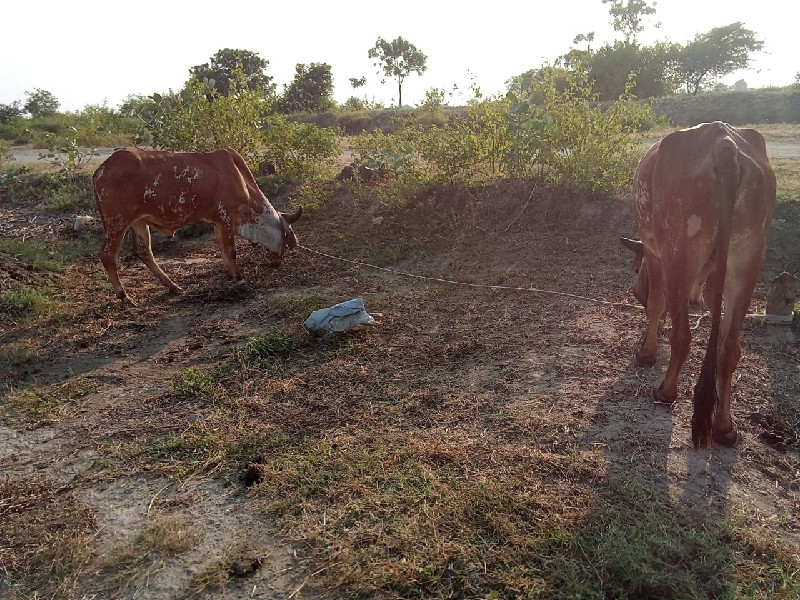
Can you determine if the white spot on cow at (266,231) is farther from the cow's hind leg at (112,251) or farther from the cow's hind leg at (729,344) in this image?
the cow's hind leg at (729,344)

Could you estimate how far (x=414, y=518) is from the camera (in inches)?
113

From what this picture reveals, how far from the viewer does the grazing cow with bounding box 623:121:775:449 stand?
10.6ft

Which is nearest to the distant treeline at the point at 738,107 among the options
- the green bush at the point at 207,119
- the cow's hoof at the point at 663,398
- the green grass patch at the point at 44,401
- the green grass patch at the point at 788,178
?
the green grass patch at the point at 788,178

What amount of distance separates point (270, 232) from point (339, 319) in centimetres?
263

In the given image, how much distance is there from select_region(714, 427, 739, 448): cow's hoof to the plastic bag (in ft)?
9.57

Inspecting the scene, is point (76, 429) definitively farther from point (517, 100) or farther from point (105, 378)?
point (517, 100)

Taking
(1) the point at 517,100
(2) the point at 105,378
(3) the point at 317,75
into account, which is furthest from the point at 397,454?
(3) the point at 317,75

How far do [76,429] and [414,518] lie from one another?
258cm

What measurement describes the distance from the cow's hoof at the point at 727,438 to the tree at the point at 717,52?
Result: 34.4 meters

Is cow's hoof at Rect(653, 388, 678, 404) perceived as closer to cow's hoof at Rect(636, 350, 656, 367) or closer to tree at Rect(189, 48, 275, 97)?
cow's hoof at Rect(636, 350, 656, 367)

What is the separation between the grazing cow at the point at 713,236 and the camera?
324 centimetres

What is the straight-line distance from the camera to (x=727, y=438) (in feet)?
11.5

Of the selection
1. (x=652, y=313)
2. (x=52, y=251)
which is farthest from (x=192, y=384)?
(x=52, y=251)

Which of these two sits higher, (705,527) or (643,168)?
(643,168)
